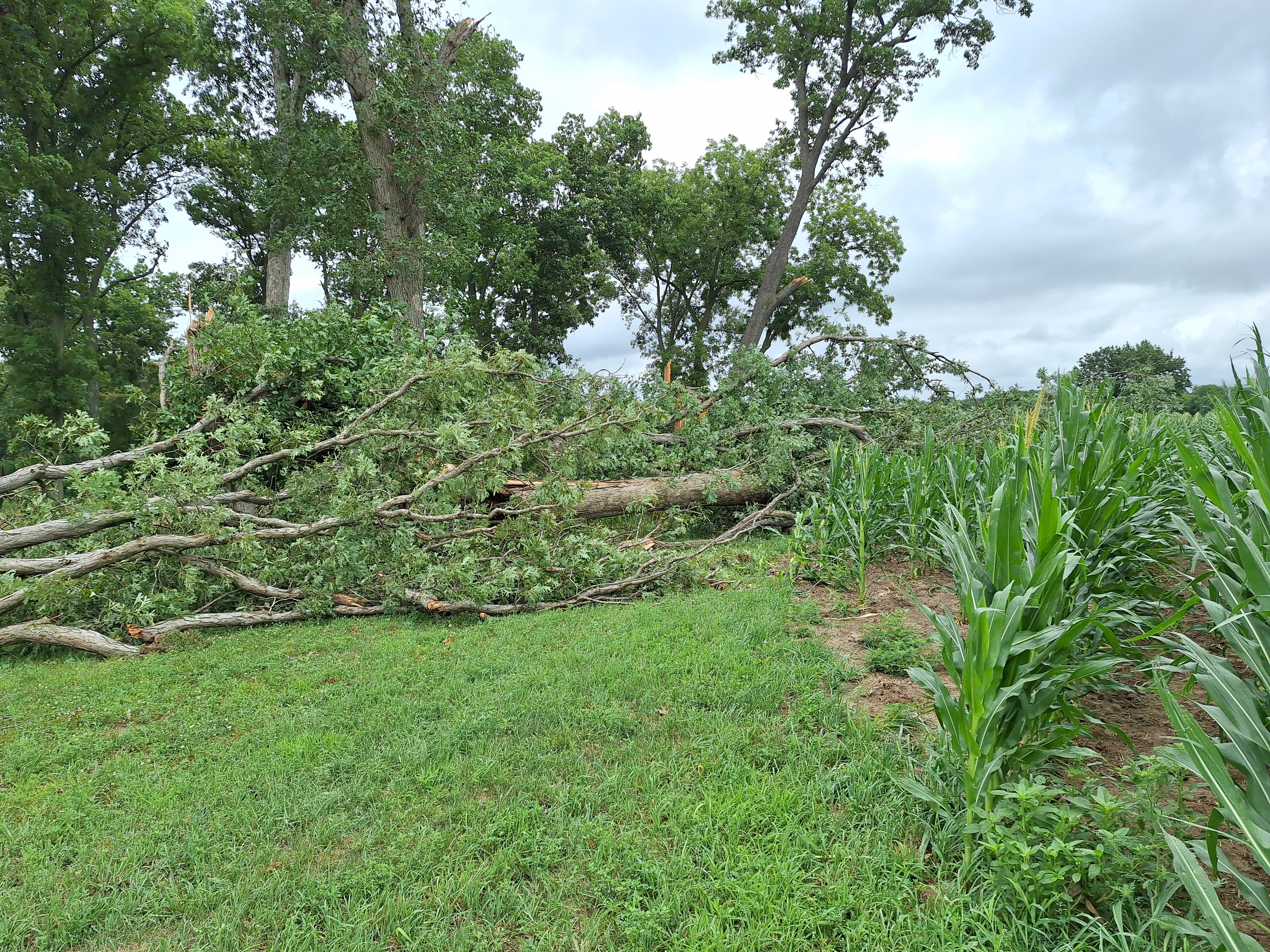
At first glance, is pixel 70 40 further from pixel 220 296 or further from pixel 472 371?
pixel 472 371

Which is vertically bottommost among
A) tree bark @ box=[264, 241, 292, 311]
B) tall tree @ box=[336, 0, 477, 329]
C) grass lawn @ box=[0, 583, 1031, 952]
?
grass lawn @ box=[0, 583, 1031, 952]

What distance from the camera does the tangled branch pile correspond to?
18.9ft

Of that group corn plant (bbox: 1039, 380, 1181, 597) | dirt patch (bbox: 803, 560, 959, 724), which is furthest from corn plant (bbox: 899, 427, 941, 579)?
corn plant (bbox: 1039, 380, 1181, 597)

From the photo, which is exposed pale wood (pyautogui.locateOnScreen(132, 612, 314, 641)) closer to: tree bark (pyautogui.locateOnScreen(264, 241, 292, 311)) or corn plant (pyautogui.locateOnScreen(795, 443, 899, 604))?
corn plant (pyautogui.locateOnScreen(795, 443, 899, 604))

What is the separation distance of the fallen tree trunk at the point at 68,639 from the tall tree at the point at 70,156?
15.7 metres

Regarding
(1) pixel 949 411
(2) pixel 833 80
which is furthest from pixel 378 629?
(2) pixel 833 80

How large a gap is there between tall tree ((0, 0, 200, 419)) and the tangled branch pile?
483 inches

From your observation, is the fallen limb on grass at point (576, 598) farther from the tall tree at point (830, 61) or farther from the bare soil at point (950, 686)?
the tall tree at point (830, 61)

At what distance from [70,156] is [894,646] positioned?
2312 cm

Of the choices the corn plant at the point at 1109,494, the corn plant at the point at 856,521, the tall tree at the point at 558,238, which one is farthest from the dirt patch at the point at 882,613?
the tall tree at the point at 558,238

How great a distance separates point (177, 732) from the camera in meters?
3.63

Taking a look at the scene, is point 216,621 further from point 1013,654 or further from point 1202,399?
point 1202,399

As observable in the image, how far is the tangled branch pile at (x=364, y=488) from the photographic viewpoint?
5770mm

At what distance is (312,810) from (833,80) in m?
19.4
